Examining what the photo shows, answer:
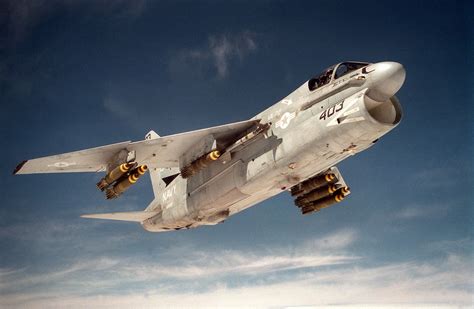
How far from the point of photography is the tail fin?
1798 cm

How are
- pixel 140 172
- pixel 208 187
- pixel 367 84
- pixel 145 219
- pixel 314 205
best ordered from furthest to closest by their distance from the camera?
pixel 145 219, pixel 314 205, pixel 208 187, pixel 140 172, pixel 367 84

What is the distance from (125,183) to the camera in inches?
543

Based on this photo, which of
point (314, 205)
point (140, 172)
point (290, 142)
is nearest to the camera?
point (290, 142)

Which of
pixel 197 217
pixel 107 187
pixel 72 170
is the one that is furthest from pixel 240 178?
pixel 72 170

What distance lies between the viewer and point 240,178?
13875 mm

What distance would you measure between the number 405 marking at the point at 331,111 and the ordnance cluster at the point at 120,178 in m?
5.62

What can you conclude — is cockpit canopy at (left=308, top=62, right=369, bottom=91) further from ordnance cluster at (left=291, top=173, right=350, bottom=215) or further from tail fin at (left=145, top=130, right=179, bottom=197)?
tail fin at (left=145, top=130, right=179, bottom=197)

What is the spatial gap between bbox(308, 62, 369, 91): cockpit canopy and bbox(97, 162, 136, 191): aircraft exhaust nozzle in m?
5.95

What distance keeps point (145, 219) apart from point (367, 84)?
1077 centimetres

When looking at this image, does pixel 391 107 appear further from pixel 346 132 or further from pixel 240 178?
pixel 240 178

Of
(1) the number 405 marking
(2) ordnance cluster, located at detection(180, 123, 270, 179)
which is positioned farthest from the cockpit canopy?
(2) ordnance cluster, located at detection(180, 123, 270, 179)

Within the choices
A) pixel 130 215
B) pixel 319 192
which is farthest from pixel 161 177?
pixel 319 192

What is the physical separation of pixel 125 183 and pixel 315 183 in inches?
261

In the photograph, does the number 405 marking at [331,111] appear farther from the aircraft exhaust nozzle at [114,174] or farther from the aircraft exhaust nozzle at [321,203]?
the aircraft exhaust nozzle at [114,174]
